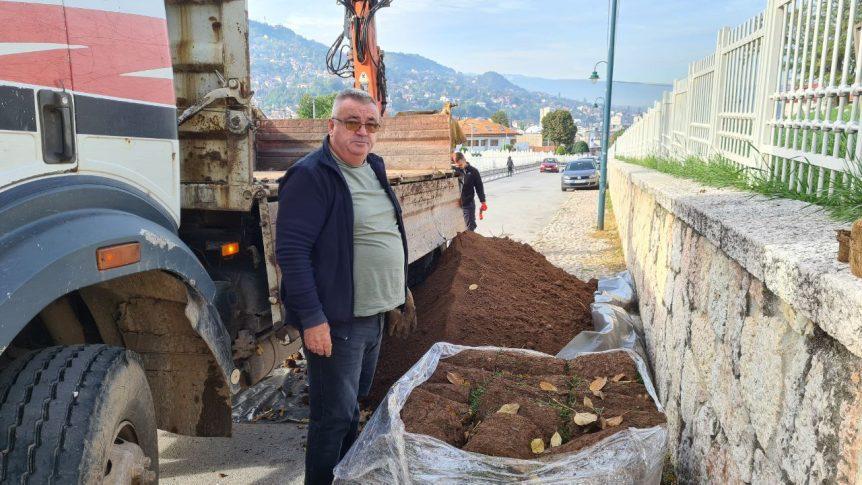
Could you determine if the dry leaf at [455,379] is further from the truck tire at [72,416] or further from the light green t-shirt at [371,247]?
the truck tire at [72,416]

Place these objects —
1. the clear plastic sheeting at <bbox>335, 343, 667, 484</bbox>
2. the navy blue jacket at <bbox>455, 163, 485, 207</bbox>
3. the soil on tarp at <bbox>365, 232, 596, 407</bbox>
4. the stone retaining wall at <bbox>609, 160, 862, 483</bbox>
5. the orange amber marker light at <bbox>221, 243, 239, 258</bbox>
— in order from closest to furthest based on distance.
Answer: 1. the stone retaining wall at <bbox>609, 160, 862, 483</bbox>
2. the clear plastic sheeting at <bbox>335, 343, 667, 484</bbox>
3. the orange amber marker light at <bbox>221, 243, 239, 258</bbox>
4. the soil on tarp at <bbox>365, 232, 596, 407</bbox>
5. the navy blue jacket at <bbox>455, 163, 485, 207</bbox>

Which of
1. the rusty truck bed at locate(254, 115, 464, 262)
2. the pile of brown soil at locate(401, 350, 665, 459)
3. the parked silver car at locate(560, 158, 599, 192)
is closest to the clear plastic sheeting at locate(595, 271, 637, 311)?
the rusty truck bed at locate(254, 115, 464, 262)

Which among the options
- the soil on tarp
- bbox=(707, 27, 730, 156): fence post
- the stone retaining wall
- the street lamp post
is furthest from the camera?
the street lamp post

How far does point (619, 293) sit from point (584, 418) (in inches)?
129

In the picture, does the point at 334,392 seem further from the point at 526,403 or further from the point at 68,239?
the point at 68,239

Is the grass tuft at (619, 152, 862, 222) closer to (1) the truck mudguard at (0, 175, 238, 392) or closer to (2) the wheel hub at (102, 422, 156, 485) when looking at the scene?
(1) the truck mudguard at (0, 175, 238, 392)

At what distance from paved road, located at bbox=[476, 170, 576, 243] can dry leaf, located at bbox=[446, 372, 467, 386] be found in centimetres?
566

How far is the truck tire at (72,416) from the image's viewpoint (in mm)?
1702

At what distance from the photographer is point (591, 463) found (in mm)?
2270

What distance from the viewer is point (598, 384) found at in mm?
3045

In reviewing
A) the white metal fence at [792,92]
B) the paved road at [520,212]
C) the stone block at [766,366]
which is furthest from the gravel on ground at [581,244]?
the stone block at [766,366]

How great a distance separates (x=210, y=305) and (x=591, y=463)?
1.64m

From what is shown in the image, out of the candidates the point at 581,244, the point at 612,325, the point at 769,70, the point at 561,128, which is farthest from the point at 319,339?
the point at 561,128

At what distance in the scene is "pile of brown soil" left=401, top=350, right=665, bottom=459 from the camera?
2506 millimetres
